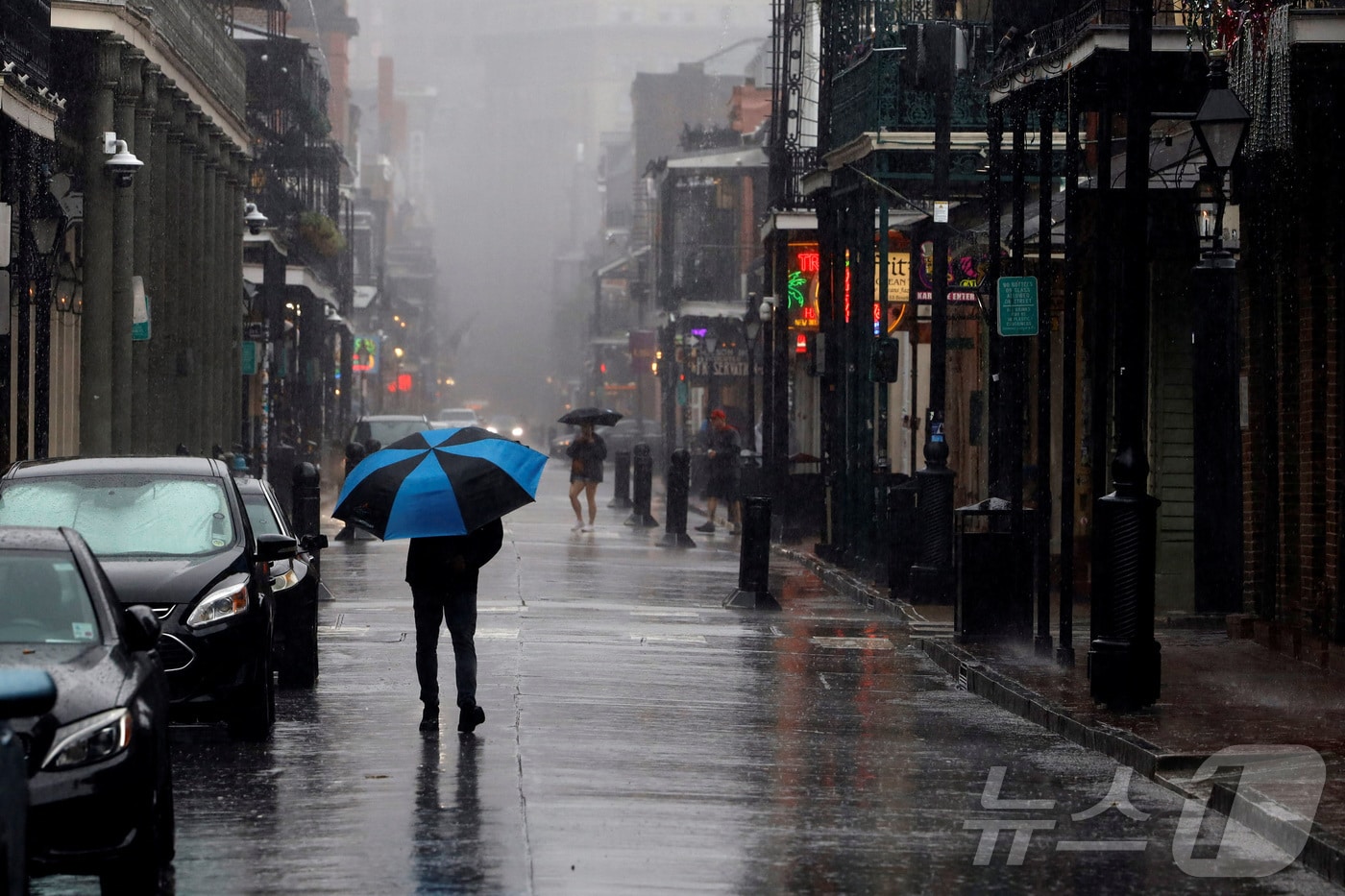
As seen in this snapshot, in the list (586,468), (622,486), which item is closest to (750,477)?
(586,468)

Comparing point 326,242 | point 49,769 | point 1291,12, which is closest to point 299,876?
point 49,769

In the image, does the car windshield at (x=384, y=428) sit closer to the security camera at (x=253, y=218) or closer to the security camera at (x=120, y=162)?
the security camera at (x=253, y=218)

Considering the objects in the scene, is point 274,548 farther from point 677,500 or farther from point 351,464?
point 351,464

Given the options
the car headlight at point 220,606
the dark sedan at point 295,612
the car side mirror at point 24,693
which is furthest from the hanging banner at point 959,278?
the car side mirror at point 24,693

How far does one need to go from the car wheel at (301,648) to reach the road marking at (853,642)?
17.0 ft

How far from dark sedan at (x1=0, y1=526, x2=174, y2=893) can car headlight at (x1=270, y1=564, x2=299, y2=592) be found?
562 cm

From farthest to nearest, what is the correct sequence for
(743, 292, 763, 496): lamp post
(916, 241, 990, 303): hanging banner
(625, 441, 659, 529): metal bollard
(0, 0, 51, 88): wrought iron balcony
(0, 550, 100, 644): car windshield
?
(625, 441, 659, 529): metal bollard < (743, 292, 763, 496): lamp post < (916, 241, 990, 303): hanging banner < (0, 0, 51, 88): wrought iron balcony < (0, 550, 100, 644): car windshield

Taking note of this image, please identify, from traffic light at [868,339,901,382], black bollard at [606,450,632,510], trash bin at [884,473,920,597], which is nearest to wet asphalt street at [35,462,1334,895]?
trash bin at [884,473,920,597]

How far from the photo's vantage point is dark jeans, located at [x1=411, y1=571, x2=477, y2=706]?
12.6 meters

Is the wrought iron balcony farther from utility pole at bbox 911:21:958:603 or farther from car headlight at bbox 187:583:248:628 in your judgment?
car headlight at bbox 187:583:248:628

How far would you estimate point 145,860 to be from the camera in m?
7.74

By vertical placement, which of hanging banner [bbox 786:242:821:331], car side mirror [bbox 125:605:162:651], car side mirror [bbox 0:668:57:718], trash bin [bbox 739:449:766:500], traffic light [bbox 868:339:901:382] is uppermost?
hanging banner [bbox 786:242:821:331]

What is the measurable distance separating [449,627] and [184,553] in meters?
1.51

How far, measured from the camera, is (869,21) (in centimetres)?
2802
